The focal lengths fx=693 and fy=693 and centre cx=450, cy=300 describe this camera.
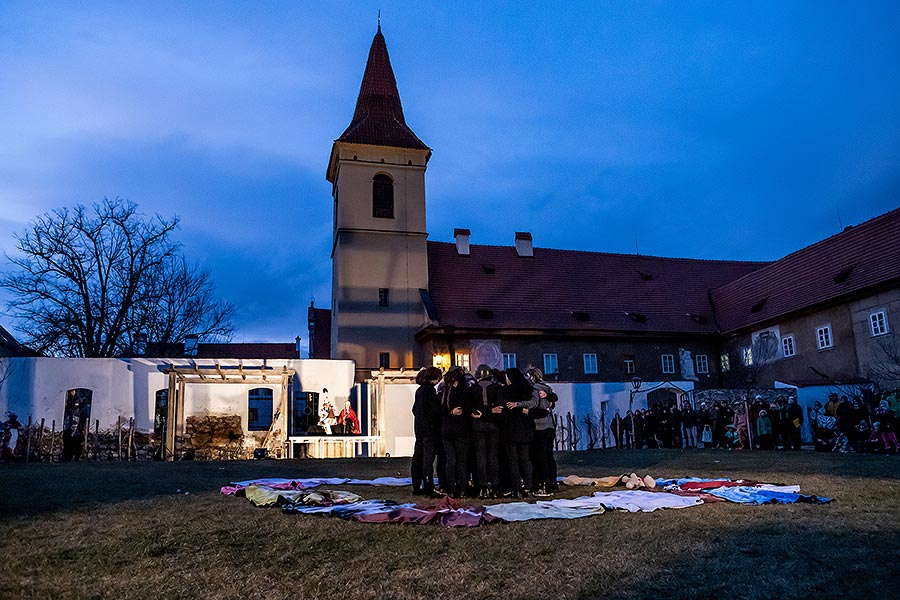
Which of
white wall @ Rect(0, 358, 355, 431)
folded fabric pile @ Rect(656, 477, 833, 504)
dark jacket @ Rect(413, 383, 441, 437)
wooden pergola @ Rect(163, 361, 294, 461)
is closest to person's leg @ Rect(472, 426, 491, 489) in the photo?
dark jacket @ Rect(413, 383, 441, 437)

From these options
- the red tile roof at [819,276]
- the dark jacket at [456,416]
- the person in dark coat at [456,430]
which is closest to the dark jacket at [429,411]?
the person in dark coat at [456,430]

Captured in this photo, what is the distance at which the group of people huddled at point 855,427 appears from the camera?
63.7 feet

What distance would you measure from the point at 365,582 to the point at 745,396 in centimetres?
2535

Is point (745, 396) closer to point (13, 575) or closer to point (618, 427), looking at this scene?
point (618, 427)

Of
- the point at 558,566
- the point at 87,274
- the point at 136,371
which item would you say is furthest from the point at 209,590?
the point at 87,274

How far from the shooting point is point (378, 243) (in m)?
37.3

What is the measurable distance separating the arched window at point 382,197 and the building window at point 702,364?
18.8m

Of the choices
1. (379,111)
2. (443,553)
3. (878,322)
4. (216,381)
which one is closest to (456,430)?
(443,553)

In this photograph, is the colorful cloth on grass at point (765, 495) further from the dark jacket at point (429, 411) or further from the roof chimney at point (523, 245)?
the roof chimney at point (523, 245)

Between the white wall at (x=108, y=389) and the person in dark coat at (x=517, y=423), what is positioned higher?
the white wall at (x=108, y=389)

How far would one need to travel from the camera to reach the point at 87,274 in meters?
36.3

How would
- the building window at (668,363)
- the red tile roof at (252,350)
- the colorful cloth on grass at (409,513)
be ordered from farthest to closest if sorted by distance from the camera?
the red tile roof at (252,350)
the building window at (668,363)
the colorful cloth on grass at (409,513)

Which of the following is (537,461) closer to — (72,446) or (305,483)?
(305,483)

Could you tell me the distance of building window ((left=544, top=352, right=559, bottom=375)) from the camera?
36000mm
